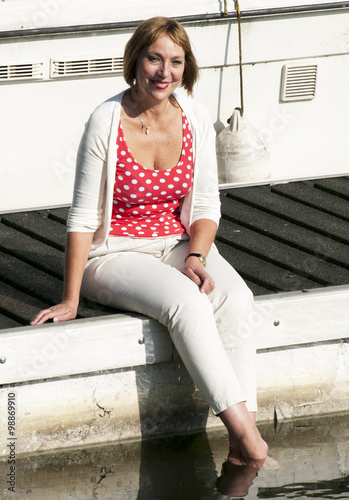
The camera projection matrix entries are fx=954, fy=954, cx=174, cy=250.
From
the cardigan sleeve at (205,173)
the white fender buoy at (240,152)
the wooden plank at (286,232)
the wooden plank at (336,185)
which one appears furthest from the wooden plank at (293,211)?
the cardigan sleeve at (205,173)

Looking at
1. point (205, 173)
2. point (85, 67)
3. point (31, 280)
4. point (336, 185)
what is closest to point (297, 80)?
point (336, 185)

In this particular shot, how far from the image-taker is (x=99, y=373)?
3346mm

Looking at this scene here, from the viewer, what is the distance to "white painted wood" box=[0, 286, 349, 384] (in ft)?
10.5

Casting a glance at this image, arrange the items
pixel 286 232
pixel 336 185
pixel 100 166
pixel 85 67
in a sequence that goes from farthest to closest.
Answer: pixel 85 67
pixel 336 185
pixel 286 232
pixel 100 166

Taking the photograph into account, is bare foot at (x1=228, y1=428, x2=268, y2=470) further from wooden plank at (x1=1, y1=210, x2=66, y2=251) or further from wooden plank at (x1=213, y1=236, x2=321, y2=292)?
wooden plank at (x1=1, y1=210, x2=66, y2=251)

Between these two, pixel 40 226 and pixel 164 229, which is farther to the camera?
pixel 40 226

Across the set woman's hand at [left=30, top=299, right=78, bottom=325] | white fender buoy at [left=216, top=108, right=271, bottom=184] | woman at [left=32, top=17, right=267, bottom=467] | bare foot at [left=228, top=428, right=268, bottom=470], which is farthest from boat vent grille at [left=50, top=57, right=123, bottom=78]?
bare foot at [left=228, top=428, right=268, bottom=470]

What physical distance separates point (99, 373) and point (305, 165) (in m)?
2.84

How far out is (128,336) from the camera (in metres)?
3.30

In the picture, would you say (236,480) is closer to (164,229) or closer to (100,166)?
(164,229)

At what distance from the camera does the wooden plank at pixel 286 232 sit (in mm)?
4039

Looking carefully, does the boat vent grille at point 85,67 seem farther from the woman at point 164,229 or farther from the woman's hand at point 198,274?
the woman's hand at point 198,274

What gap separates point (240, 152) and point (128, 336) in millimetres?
2376

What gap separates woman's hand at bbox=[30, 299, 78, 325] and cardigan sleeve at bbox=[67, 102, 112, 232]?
259 mm
